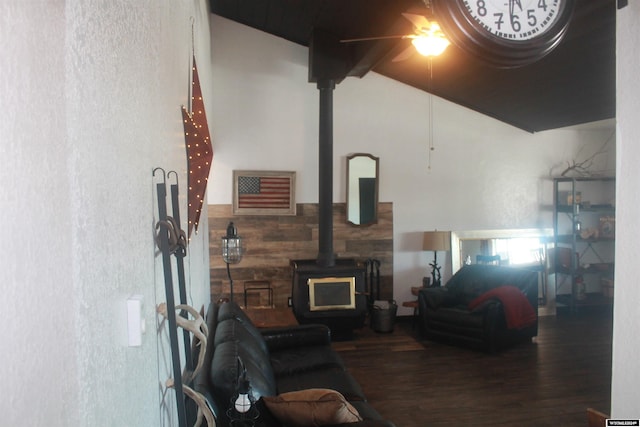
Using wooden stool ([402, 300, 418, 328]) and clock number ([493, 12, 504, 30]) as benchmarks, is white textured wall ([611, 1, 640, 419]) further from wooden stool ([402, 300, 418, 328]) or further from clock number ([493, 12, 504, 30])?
wooden stool ([402, 300, 418, 328])

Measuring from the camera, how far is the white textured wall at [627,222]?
1.67 m

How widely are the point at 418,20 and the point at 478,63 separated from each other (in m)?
2.14

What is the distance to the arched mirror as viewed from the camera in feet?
20.2

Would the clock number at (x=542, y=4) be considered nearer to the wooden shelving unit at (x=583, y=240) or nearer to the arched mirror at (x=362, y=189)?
the arched mirror at (x=362, y=189)

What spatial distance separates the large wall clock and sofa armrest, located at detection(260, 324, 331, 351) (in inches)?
117

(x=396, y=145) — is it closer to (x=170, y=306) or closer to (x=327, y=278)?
(x=327, y=278)

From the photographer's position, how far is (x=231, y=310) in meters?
3.54

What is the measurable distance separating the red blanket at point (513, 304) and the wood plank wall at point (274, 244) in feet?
5.32

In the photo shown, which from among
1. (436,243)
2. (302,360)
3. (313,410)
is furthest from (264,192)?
(313,410)

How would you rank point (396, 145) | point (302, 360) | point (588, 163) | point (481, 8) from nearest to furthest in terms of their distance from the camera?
point (481, 8)
point (302, 360)
point (396, 145)
point (588, 163)

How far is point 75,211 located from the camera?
88 centimetres

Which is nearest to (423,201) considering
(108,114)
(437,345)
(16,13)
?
(437,345)

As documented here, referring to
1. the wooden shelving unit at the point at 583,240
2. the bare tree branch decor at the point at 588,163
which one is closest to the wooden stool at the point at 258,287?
the wooden shelving unit at the point at 583,240

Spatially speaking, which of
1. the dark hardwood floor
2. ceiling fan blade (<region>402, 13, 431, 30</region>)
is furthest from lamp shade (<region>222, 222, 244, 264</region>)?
ceiling fan blade (<region>402, 13, 431, 30</region>)
